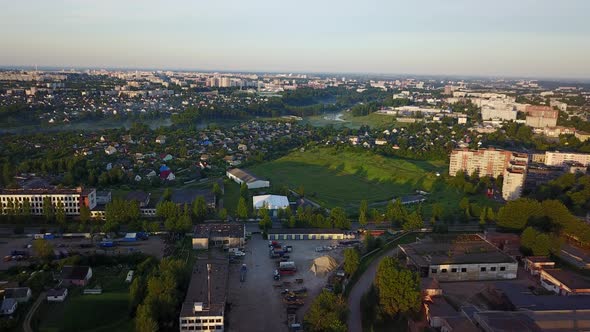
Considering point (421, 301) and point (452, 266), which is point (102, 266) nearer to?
point (421, 301)

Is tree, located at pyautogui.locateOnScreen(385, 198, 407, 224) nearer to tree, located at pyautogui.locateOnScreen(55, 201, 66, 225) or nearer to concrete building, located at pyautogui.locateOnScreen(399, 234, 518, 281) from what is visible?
concrete building, located at pyautogui.locateOnScreen(399, 234, 518, 281)

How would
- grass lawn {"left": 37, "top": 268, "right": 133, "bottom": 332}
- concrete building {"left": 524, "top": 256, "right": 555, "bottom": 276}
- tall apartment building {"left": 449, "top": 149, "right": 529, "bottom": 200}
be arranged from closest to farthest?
grass lawn {"left": 37, "top": 268, "right": 133, "bottom": 332}
concrete building {"left": 524, "top": 256, "right": 555, "bottom": 276}
tall apartment building {"left": 449, "top": 149, "right": 529, "bottom": 200}

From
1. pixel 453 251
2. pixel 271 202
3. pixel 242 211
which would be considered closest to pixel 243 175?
pixel 271 202

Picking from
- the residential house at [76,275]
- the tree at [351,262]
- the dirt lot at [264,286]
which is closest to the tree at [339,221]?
the dirt lot at [264,286]

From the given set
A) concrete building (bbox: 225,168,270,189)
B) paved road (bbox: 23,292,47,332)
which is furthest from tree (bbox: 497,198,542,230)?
paved road (bbox: 23,292,47,332)

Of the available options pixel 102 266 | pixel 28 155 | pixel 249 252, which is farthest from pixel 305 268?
pixel 28 155

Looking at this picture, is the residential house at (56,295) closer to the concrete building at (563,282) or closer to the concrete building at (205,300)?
the concrete building at (205,300)
